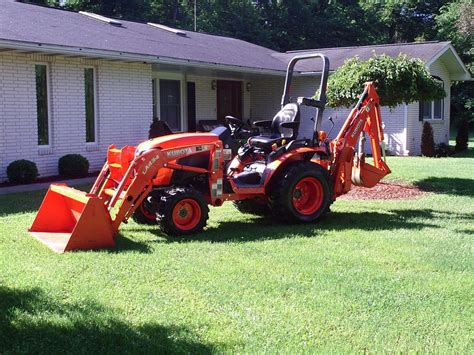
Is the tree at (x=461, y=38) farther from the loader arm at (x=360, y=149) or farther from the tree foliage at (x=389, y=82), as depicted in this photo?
the loader arm at (x=360, y=149)

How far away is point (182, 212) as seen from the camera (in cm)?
695

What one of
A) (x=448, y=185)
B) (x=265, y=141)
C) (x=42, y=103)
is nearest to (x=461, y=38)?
(x=448, y=185)

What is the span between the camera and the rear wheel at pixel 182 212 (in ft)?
22.1

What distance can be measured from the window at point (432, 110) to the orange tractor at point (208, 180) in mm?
11965

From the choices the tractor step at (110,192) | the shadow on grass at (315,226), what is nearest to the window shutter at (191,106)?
the shadow on grass at (315,226)

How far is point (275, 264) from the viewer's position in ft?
18.8

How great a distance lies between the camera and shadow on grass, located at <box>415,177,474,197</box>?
10969 millimetres

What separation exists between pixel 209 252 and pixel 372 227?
8.53ft

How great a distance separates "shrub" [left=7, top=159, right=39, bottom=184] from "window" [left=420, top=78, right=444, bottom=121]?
1339 cm

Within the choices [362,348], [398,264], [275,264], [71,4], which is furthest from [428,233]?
[71,4]

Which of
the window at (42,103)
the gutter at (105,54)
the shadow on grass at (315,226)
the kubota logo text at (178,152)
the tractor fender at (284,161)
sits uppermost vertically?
the gutter at (105,54)

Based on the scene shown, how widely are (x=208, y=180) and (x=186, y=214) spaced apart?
1.89ft

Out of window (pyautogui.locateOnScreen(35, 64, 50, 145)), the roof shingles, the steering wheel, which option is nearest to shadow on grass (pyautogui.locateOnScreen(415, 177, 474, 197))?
the roof shingles

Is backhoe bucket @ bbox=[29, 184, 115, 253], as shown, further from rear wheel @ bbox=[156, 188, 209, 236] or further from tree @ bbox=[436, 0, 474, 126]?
tree @ bbox=[436, 0, 474, 126]
